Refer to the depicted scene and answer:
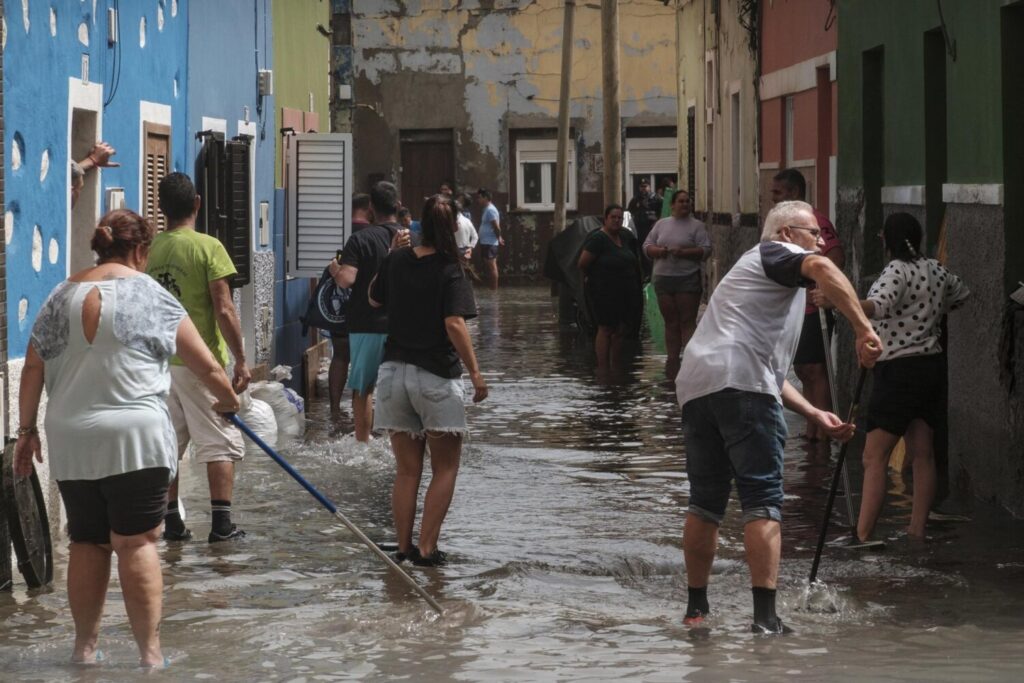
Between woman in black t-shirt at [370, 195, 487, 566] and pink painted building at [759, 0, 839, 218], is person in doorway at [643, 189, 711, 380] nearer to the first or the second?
pink painted building at [759, 0, 839, 218]

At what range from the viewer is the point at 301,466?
496 inches

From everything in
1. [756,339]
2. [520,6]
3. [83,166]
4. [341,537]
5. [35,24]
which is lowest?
[341,537]

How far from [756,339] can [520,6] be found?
102ft

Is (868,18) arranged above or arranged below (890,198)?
above

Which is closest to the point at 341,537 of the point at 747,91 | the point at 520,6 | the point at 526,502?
the point at 526,502

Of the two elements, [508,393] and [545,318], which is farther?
[545,318]

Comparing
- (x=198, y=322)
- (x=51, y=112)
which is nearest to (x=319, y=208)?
(x=51, y=112)

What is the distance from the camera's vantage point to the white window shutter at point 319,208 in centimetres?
1772

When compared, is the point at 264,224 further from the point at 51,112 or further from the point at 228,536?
the point at 228,536

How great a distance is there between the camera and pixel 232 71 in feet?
51.3

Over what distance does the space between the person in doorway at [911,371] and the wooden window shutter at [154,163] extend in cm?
491

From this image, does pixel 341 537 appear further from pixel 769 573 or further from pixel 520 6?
pixel 520 6

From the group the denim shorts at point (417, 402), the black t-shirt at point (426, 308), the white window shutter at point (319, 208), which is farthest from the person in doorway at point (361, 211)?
the denim shorts at point (417, 402)

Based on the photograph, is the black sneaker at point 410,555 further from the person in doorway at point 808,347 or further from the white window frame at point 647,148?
the white window frame at point 647,148
